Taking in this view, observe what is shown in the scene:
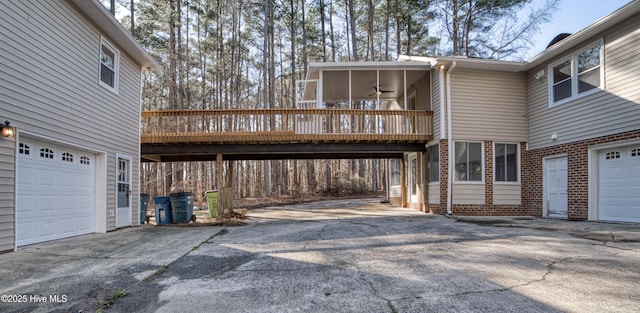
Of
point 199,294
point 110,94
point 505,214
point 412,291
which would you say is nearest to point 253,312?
point 199,294

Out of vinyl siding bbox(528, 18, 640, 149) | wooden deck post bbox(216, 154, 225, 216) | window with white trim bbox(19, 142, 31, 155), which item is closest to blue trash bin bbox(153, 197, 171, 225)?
wooden deck post bbox(216, 154, 225, 216)

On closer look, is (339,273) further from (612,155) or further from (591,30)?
(591,30)

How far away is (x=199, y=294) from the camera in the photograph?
12.0ft

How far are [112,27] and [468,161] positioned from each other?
1027 centimetres

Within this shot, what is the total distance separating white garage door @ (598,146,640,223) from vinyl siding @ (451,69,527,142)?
9.00ft

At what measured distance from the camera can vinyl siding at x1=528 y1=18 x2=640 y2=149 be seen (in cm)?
788

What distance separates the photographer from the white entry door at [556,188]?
973cm

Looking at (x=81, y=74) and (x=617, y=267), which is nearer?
(x=617, y=267)

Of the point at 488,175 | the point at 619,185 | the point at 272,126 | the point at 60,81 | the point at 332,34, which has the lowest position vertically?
the point at 619,185

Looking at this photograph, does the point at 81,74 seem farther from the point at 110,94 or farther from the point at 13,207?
the point at 13,207

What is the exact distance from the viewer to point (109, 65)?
29.3 feet

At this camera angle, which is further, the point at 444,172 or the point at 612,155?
the point at 444,172

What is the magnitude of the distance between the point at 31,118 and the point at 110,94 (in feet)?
9.34

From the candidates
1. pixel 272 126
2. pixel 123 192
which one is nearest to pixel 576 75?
pixel 272 126
